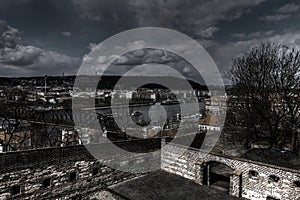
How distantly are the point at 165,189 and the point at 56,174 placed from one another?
14.9 feet

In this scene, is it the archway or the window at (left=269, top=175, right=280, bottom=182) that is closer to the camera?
the window at (left=269, top=175, right=280, bottom=182)

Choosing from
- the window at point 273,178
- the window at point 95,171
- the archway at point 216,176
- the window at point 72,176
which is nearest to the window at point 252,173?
the window at point 273,178

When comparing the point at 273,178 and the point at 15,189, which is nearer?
the point at 15,189

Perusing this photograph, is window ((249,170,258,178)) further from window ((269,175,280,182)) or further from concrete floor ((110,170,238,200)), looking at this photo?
concrete floor ((110,170,238,200))

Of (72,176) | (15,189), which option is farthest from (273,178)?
(15,189)

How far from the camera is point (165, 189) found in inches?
433

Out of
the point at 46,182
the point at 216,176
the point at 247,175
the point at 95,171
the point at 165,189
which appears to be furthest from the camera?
the point at 216,176

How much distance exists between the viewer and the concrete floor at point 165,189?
Result: 33.7 feet

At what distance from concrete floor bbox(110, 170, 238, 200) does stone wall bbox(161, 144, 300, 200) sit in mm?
479

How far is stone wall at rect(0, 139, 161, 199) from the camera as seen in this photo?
936 centimetres

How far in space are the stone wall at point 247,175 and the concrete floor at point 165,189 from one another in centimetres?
48

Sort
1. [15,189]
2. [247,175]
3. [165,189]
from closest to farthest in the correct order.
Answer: [15,189]
[247,175]
[165,189]

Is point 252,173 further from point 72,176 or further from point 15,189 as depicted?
point 15,189

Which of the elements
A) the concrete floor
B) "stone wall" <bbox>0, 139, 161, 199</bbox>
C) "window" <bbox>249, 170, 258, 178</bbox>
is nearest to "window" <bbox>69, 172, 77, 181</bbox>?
"stone wall" <bbox>0, 139, 161, 199</bbox>
